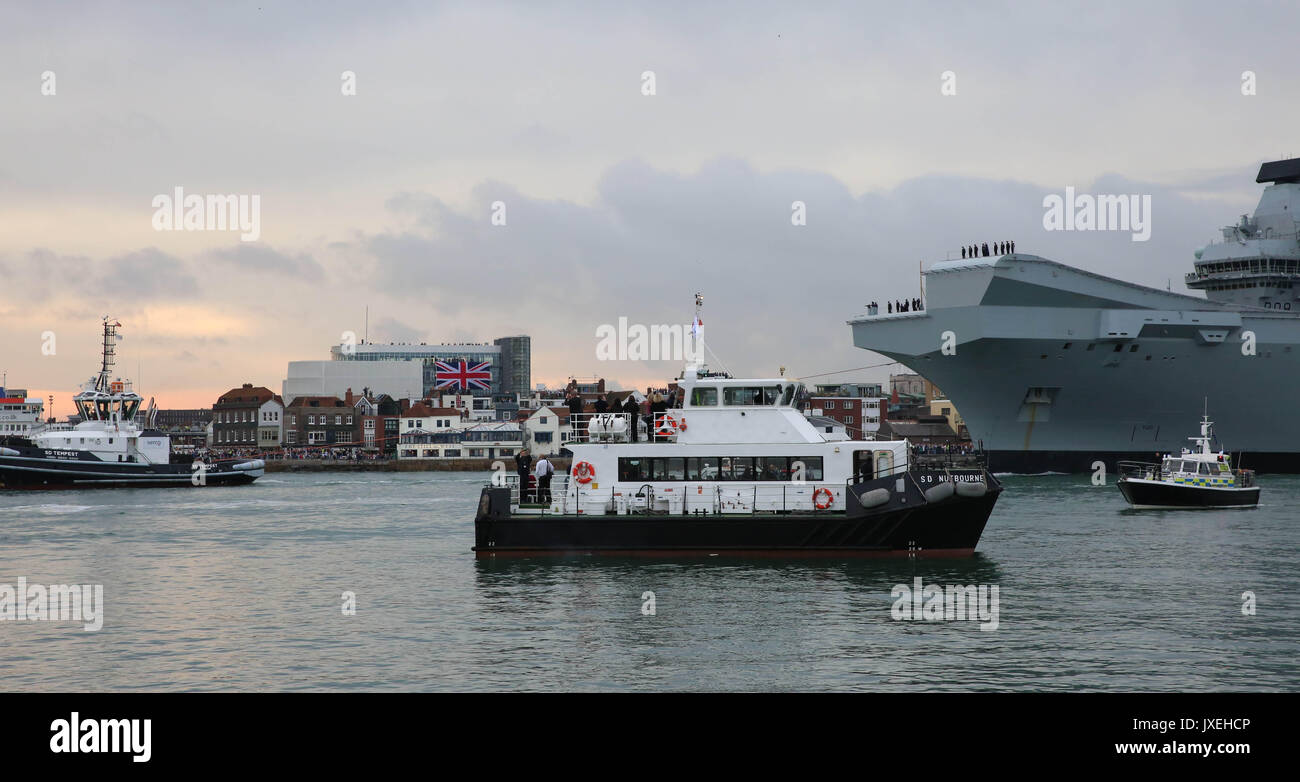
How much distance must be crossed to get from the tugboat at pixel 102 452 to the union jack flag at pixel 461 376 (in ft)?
293

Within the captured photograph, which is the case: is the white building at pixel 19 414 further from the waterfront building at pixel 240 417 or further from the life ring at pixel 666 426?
the life ring at pixel 666 426

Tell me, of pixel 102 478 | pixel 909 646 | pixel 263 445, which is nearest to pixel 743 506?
pixel 909 646

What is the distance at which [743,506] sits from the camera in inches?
1128

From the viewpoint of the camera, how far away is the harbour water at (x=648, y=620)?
53.7 feet

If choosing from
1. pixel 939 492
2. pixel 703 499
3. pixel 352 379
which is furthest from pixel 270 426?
pixel 939 492

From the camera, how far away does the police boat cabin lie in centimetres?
2802

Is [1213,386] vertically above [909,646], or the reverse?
[1213,386]

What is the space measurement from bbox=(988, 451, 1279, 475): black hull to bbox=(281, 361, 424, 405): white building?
11371 centimetres

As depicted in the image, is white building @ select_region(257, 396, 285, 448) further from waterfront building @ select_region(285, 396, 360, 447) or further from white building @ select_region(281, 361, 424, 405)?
white building @ select_region(281, 361, 424, 405)

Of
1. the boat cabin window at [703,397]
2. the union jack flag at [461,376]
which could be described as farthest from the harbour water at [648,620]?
the union jack flag at [461,376]

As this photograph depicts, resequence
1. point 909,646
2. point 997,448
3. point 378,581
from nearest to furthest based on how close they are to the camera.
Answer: point 909,646
point 378,581
point 997,448
